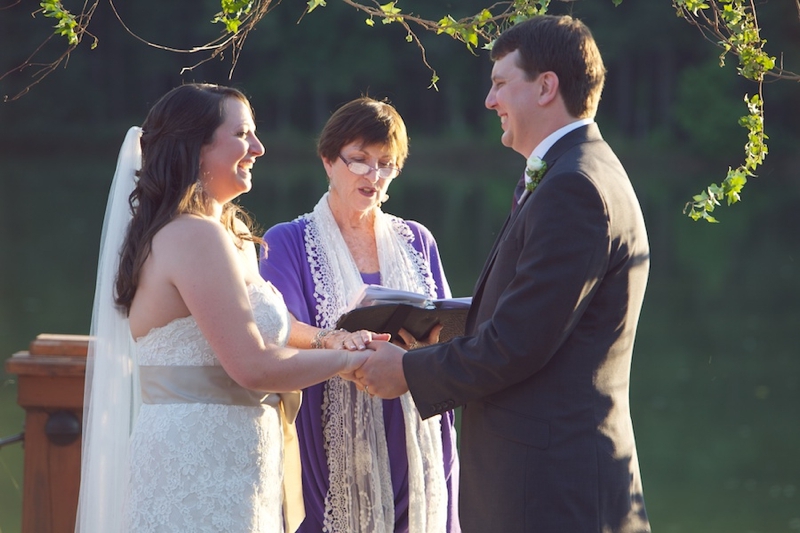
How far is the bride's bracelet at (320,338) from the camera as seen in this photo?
11.9ft

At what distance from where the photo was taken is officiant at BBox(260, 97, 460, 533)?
379cm

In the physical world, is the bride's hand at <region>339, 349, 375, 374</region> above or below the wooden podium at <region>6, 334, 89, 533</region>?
above

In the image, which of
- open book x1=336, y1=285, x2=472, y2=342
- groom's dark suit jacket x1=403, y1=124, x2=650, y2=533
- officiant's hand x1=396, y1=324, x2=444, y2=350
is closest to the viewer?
groom's dark suit jacket x1=403, y1=124, x2=650, y2=533

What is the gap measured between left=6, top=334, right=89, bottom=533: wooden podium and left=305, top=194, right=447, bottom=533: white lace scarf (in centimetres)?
91

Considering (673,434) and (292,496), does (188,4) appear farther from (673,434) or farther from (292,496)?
(292,496)

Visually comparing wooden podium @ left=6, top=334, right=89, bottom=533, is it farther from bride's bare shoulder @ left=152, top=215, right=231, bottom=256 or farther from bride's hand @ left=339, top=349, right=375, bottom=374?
bride's hand @ left=339, top=349, right=375, bottom=374

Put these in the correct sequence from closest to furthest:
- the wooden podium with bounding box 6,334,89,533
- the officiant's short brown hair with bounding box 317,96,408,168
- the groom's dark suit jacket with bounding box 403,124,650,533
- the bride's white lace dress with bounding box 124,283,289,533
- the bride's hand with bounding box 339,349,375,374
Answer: the groom's dark suit jacket with bounding box 403,124,650,533 < the bride's white lace dress with bounding box 124,283,289,533 < the bride's hand with bounding box 339,349,375,374 < the wooden podium with bounding box 6,334,89,533 < the officiant's short brown hair with bounding box 317,96,408,168

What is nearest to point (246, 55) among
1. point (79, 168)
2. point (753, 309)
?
point (79, 168)

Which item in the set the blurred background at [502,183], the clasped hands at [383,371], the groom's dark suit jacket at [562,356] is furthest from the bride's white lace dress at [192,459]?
the blurred background at [502,183]

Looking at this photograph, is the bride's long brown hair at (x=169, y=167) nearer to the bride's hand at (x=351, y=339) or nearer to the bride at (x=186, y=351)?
the bride at (x=186, y=351)

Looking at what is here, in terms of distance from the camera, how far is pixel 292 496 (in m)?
3.33

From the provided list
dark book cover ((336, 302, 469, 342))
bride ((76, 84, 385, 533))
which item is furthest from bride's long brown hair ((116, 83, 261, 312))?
dark book cover ((336, 302, 469, 342))

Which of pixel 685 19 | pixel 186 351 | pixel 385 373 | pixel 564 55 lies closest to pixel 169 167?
pixel 186 351

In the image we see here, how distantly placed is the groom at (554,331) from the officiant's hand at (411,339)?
756 millimetres
